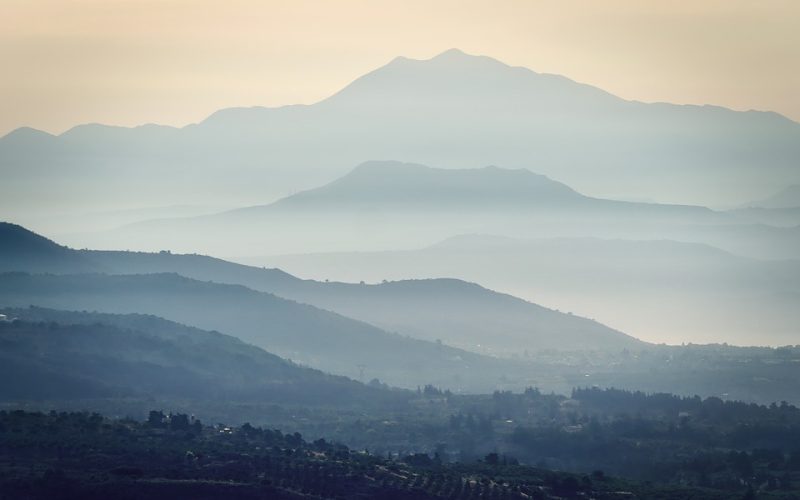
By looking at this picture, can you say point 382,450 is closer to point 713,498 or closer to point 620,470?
point 620,470

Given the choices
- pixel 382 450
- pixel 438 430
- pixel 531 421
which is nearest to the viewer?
pixel 382 450

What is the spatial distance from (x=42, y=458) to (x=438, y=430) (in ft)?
204

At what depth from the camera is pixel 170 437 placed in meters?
142

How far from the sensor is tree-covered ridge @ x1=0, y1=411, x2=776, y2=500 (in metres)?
121

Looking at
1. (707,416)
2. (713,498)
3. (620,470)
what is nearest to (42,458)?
(713,498)

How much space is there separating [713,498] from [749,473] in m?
26.9

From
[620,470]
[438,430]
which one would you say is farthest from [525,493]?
[438,430]

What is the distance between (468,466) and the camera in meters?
145

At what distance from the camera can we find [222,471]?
12838 centimetres

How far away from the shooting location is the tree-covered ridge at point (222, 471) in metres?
121

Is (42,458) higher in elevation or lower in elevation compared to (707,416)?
lower

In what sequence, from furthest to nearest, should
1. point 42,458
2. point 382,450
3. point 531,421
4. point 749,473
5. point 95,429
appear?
point 531,421
point 382,450
point 749,473
point 95,429
point 42,458

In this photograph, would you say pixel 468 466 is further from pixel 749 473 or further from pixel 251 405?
pixel 251 405

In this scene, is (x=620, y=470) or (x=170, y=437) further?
(x=620, y=470)
